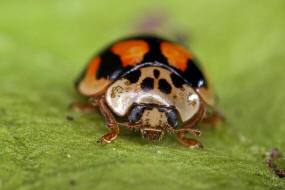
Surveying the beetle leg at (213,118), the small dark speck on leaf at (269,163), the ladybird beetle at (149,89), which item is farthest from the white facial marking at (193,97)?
the small dark speck on leaf at (269,163)

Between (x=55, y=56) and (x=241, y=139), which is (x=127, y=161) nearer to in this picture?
(x=241, y=139)

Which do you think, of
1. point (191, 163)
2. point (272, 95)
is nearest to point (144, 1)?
point (272, 95)

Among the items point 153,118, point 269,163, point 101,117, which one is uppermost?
point 101,117

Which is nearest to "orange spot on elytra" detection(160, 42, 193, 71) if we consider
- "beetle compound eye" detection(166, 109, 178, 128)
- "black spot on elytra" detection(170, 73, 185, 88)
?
"black spot on elytra" detection(170, 73, 185, 88)

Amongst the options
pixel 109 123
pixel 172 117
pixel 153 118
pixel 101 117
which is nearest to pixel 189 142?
pixel 172 117

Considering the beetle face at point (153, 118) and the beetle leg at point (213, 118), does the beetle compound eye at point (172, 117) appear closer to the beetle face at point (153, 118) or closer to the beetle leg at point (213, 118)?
the beetle face at point (153, 118)

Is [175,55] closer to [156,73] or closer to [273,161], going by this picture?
[156,73]
